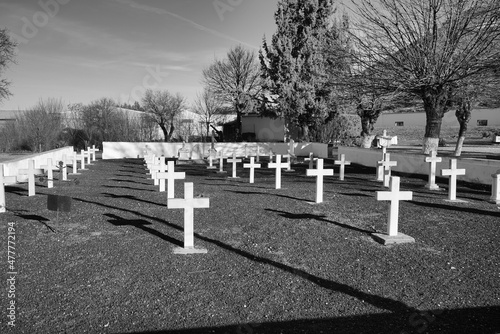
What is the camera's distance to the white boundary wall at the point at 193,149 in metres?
26.2

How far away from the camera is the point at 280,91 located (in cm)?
2884

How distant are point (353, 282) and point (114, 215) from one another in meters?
5.32

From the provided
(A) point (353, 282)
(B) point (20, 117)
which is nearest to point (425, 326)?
(A) point (353, 282)

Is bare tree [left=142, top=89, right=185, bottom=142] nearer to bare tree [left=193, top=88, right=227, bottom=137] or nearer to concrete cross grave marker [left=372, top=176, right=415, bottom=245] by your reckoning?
bare tree [left=193, top=88, right=227, bottom=137]

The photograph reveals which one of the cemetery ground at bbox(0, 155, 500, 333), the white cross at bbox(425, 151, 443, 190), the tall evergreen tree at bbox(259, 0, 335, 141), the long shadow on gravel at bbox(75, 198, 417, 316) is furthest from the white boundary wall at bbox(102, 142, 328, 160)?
the long shadow on gravel at bbox(75, 198, 417, 316)

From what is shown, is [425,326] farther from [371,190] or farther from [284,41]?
[284,41]

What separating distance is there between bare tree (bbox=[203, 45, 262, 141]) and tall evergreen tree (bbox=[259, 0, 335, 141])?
5.30m

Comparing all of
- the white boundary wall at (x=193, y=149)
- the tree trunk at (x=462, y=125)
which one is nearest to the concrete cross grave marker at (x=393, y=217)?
the tree trunk at (x=462, y=125)

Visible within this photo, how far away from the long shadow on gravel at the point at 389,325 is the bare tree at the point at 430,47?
1065cm

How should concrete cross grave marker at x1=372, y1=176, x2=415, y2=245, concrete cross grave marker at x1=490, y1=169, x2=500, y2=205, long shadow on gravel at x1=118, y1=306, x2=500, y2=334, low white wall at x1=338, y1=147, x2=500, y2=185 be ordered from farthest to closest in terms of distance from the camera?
low white wall at x1=338, y1=147, x2=500, y2=185 → concrete cross grave marker at x1=490, y1=169, x2=500, y2=205 → concrete cross grave marker at x1=372, y1=176, x2=415, y2=245 → long shadow on gravel at x1=118, y1=306, x2=500, y2=334

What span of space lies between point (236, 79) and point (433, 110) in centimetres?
2396

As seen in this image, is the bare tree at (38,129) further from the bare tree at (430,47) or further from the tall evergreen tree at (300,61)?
the bare tree at (430,47)

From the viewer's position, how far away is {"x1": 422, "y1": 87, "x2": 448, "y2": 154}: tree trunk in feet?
45.4

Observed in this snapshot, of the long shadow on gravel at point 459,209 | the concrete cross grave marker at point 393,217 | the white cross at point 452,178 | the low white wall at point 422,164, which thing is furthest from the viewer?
the low white wall at point 422,164
